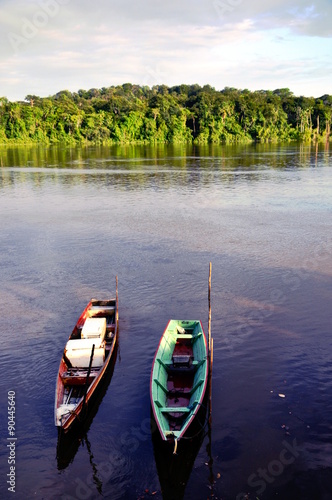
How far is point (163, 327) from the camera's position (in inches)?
910

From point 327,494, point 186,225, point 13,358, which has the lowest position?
point 327,494

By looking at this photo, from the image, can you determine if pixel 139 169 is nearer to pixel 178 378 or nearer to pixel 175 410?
pixel 178 378

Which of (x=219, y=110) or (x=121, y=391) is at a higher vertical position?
(x=219, y=110)

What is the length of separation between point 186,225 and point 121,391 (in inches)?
1072

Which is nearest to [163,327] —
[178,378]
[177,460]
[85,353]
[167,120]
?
[178,378]

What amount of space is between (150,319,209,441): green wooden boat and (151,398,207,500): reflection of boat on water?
631 millimetres

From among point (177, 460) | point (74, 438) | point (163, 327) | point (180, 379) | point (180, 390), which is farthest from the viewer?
point (163, 327)

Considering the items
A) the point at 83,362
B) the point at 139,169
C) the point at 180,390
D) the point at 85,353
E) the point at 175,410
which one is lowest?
the point at 180,390

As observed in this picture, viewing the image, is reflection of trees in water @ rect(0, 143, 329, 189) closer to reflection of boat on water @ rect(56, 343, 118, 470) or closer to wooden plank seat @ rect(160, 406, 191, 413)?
reflection of boat on water @ rect(56, 343, 118, 470)

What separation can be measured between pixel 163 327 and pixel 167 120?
504 feet

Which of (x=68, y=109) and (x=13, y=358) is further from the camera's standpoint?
(x=68, y=109)

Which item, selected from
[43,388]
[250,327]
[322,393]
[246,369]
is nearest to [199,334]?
[246,369]

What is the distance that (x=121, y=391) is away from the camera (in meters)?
18.3

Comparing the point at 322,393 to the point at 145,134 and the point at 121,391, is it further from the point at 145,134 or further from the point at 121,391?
the point at 145,134
